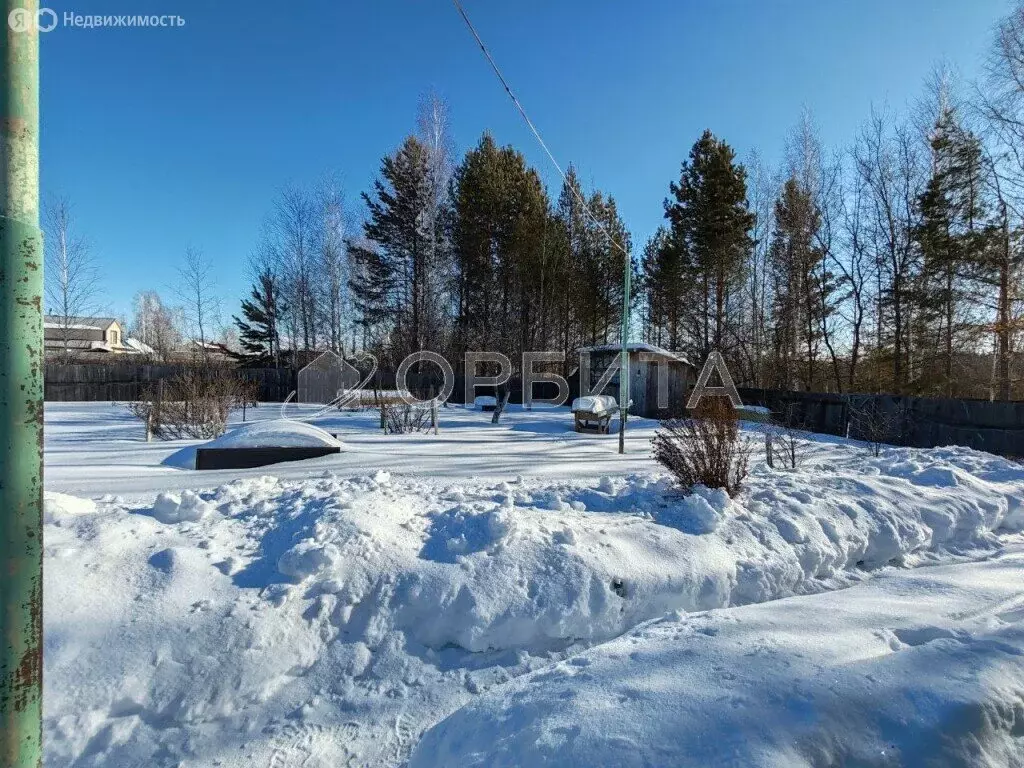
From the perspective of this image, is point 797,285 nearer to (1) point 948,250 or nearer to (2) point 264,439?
(1) point 948,250

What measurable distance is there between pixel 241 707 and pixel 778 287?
80.9 ft

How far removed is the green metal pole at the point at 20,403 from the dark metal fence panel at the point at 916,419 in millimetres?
9552

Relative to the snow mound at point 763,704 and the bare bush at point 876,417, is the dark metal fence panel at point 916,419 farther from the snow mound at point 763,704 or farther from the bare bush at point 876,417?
the snow mound at point 763,704

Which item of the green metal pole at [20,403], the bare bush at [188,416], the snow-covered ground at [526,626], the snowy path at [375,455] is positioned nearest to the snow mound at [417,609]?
the snow-covered ground at [526,626]

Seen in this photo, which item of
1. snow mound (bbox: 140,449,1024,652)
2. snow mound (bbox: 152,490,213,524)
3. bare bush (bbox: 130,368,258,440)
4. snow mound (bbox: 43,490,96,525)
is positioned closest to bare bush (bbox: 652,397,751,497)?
snow mound (bbox: 140,449,1024,652)

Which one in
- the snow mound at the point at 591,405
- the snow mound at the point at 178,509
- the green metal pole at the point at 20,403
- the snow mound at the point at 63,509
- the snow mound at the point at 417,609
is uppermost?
the green metal pole at the point at 20,403

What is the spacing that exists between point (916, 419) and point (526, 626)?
12910 mm

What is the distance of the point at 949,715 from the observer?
1.56 m

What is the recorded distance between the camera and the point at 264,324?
91.3ft

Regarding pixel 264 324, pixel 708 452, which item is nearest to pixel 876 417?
pixel 708 452

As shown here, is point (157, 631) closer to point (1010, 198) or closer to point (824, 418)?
point (824, 418)

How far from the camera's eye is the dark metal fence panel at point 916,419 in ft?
31.6

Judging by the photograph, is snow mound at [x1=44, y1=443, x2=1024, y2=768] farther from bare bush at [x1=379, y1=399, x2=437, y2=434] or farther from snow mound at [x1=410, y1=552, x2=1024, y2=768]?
bare bush at [x1=379, y1=399, x2=437, y2=434]

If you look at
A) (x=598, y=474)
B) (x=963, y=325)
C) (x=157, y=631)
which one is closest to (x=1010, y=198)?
(x=963, y=325)
